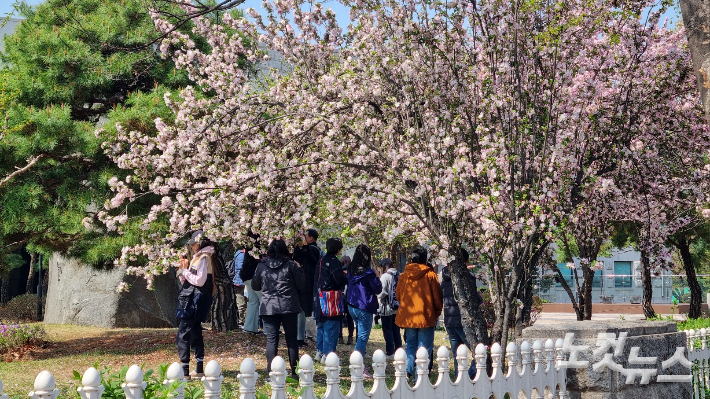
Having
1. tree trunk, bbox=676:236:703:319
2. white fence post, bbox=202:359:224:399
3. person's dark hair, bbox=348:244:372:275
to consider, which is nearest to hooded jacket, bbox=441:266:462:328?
person's dark hair, bbox=348:244:372:275

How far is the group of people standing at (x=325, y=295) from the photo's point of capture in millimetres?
8227

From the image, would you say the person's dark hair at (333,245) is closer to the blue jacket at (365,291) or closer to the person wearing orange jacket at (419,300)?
the blue jacket at (365,291)

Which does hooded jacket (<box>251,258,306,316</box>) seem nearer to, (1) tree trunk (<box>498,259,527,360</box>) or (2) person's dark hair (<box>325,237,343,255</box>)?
(2) person's dark hair (<box>325,237,343,255</box>)

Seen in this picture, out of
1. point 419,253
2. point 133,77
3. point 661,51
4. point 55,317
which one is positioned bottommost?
point 55,317

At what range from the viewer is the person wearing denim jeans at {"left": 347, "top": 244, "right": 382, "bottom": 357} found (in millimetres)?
9289

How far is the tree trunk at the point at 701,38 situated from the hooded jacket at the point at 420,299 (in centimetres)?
434

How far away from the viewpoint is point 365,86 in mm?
7938

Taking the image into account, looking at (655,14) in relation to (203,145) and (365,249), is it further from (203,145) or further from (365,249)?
(203,145)

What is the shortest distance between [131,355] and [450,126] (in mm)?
6602

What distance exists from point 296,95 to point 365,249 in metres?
2.14

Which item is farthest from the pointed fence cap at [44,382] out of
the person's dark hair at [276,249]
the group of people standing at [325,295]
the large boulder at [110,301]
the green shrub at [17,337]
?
the large boulder at [110,301]

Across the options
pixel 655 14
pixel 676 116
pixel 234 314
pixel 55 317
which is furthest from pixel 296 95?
pixel 55 317

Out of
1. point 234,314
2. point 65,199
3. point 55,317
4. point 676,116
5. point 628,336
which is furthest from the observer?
point 55,317

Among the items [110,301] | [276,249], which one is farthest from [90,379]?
[110,301]
